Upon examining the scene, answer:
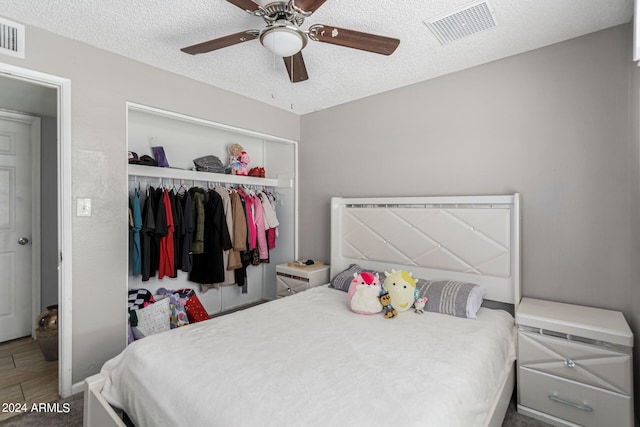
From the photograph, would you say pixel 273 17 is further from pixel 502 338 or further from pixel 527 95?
pixel 502 338

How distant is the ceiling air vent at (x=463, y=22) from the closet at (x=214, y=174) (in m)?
2.04

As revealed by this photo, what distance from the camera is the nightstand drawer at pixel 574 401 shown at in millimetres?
1691

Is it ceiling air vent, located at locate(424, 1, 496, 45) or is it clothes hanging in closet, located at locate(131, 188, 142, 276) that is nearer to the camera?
ceiling air vent, located at locate(424, 1, 496, 45)

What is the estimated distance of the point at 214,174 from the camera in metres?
3.38

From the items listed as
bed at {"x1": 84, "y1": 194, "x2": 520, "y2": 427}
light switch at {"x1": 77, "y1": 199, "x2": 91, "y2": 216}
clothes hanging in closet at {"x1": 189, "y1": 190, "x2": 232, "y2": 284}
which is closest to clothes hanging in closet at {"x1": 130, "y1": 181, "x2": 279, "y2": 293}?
clothes hanging in closet at {"x1": 189, "y1": 190, "x2": 232, "y2": 284}

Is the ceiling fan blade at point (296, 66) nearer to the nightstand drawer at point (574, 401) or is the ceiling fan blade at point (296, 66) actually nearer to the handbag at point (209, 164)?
the handbag at point (209, 164)

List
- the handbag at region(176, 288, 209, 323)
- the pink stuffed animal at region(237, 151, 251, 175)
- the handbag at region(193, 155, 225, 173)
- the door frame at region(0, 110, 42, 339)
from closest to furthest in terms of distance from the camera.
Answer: the handbag at region(176, 288, 209, 323), the door frame at region(0, 110, 42, 339), the handbag at region(193, 155, 225, 173), the pink stuffed animal at region(237, 151, 251, 175)

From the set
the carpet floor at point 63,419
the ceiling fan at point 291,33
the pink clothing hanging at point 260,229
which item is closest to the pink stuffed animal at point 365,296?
the carpet floor at point 63,419

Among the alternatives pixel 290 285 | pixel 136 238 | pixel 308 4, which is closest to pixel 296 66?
pixel 308 4

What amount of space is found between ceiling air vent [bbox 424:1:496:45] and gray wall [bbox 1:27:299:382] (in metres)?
2.21

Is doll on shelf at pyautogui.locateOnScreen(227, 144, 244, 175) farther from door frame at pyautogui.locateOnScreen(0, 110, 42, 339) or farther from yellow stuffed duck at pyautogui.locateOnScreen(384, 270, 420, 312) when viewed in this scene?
yellow stuffed duck at pyautogui.locateOnScreen(384, 270, 420, 312)

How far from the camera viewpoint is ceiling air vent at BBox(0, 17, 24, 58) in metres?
1.93

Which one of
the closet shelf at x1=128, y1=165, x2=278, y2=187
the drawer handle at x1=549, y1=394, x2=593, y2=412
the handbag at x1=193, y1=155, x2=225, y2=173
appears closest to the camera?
the drawer handle at x1=549, y1=394, x2=593, y2=412

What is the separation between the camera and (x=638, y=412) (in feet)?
6.07
